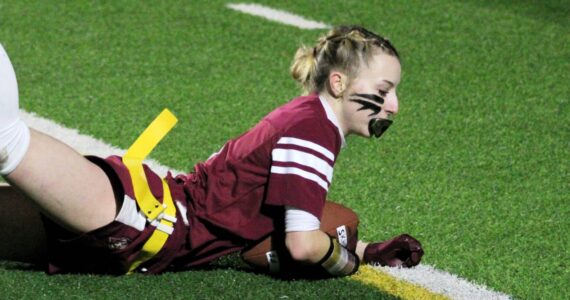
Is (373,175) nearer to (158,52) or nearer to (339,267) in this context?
(339,267)

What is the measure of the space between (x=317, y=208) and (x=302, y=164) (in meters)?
0.14

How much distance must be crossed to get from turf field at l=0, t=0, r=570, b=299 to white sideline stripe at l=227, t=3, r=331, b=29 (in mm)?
100

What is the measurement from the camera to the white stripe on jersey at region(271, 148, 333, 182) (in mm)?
3561

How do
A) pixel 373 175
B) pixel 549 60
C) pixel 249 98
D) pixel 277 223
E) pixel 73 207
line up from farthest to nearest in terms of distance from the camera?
pixel 549 60
pixel 249 98
pixel 373 175
pixel 277 223
pixel 73 207

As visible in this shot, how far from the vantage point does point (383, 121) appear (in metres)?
3.83

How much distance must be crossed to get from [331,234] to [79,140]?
1.78 metres

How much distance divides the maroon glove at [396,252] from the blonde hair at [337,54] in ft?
1.84

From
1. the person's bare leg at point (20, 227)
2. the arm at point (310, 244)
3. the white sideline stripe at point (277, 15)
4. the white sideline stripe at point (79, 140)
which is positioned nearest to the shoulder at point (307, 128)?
the arm at point (310, 244)

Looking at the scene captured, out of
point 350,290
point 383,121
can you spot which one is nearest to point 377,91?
point 383,121

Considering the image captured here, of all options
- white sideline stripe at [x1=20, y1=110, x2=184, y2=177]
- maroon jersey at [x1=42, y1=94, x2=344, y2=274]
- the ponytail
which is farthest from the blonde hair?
white sideline stripe at [x1=20, y1=110, x2=184, y2=177]

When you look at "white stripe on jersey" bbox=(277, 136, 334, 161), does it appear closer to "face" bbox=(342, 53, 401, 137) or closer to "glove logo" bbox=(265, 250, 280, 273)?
"face" bbox=(342, 53, 401, 137)

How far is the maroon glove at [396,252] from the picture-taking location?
3.89m

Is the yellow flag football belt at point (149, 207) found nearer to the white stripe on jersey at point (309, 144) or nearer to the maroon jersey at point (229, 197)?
the maroon jersey at point (229, 197)

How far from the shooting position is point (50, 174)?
133 inches
